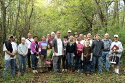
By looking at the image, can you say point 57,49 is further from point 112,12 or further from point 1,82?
point 112,12

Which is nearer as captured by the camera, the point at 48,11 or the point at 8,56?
the point at 8,56

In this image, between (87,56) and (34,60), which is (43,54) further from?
(87,56)

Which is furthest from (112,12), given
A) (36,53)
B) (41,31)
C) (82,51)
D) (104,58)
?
(41,31)

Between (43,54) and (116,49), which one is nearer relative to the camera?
(116,49)

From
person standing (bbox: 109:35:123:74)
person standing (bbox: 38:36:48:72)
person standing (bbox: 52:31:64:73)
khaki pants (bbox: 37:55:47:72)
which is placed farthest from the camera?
khaki pants (bbox: 37:55:47:72)

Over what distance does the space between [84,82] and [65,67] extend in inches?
88.2

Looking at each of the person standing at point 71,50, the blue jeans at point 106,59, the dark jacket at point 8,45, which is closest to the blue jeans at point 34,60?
the dark jacket at point 8,45

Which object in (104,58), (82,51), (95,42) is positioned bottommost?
(104,58)

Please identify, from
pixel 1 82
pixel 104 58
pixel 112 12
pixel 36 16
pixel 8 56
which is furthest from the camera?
pixel 36 16

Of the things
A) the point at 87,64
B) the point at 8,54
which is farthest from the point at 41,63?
the point at 87,64

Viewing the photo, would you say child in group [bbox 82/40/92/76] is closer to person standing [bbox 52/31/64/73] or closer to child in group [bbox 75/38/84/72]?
child in group [bbox 75/38/84/72]

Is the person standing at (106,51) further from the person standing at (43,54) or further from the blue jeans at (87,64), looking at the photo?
the person standing at (43,54)

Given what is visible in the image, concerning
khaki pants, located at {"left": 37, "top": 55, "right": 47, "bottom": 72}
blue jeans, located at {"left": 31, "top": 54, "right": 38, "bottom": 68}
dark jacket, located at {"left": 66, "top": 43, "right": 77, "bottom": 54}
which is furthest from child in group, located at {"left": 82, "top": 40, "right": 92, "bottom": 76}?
blue jeans, located at {"left": 31, "top": 54, "right": 38, "bottom": 68}

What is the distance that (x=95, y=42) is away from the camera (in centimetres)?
715
